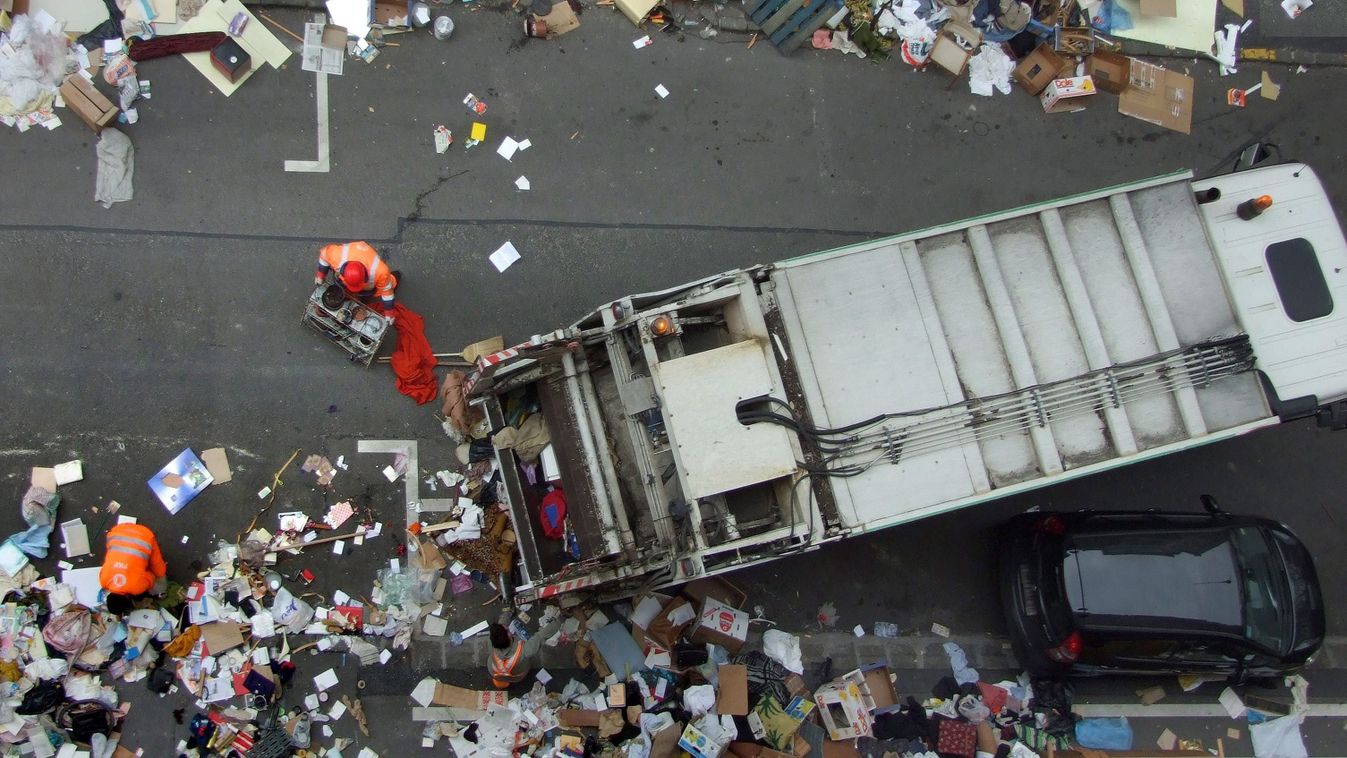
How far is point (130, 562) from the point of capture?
6.00 m

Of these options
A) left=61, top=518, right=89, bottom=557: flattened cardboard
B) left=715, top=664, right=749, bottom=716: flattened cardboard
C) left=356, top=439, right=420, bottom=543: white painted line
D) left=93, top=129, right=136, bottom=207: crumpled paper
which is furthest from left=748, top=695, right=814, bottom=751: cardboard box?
left=93, top=129, right=136, bottom=207: crumpled paper

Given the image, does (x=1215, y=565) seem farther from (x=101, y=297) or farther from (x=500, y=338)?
(x=101, y=297)

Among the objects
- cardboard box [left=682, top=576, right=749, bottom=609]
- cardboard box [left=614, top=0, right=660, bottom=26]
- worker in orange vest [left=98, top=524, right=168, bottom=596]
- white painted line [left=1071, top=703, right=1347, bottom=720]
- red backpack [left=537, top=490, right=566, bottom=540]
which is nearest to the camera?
worker in orange vest [left=98, top=524, right=168, bottom=596]

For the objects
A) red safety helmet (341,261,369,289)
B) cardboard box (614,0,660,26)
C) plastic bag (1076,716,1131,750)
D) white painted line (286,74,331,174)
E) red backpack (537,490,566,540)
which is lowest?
plastic bag (1076,716,1131,750)

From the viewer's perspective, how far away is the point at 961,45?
757 centimetres

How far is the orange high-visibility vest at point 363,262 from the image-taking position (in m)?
6.30

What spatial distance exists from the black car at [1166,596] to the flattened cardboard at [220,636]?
628cm

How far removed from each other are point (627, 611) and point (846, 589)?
1.93 meters

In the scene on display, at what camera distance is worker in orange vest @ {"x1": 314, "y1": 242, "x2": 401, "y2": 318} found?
623 centimetres

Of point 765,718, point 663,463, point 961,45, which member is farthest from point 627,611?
point 961,45

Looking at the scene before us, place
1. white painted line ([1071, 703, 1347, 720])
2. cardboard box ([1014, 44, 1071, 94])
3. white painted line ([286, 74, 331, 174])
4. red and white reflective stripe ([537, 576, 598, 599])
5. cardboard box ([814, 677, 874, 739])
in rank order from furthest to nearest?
cardboard box ([1014, 44, 1071, 94]) → white painted line ([1071, 703, 1347, 720]) → white painted line ([286, 74, 331, 174]) → cardboard box ([814, 677, 874, 739]) → red and white reflective stripe ([537, 576, 598, 599])

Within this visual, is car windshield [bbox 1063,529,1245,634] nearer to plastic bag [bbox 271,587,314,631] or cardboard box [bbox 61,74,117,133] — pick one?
plastic bag [bbox 271,587,314,631]

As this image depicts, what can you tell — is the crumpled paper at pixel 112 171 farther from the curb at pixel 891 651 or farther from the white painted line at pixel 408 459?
the curb at pixel 891 651

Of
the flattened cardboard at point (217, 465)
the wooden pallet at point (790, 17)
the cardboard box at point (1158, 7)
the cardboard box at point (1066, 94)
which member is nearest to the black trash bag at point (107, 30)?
the flattened cardboard at point (217, 465)
